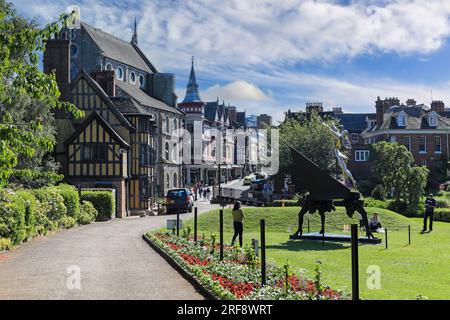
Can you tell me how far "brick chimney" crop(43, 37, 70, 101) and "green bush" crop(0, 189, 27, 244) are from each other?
23.0m

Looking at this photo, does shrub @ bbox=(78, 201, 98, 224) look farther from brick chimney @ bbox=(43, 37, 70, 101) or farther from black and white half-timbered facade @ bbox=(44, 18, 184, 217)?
brick chimney @ bbox=(43, 37, 70, 101)

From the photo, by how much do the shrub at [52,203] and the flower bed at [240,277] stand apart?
8.15 m

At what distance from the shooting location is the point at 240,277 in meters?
11.5

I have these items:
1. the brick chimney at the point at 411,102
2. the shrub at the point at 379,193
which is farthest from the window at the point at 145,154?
the brick chimney at the point at 411,102

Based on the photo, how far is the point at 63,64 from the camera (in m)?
40.9

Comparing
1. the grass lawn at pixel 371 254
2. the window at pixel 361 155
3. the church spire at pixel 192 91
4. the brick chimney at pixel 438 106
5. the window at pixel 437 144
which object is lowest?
the grass lawn at pixel 371 254

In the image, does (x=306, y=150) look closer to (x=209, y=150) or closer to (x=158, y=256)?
(x=209, y=150)

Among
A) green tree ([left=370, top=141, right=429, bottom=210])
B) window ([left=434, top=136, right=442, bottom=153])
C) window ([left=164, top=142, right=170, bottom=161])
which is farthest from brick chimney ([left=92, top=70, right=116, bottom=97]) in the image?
window ([left=434, top=136, right=442, bottom=153])

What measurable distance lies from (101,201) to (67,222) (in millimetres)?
6216

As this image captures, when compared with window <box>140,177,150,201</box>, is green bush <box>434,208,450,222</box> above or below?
below

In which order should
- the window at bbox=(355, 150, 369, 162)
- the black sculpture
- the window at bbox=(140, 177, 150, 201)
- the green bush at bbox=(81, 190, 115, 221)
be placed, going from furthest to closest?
the window at bbox=(355, 150, 369, 162)
the window at bbox=(140, 177, 150, 201)
the green bush at bbox=(81, 190, 115, 221)
the black sculpture

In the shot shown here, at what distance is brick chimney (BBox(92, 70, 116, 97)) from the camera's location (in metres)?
44.8

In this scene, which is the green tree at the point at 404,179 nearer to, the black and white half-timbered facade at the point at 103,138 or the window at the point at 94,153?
the black and white half-timbered facade at the point at 103,138

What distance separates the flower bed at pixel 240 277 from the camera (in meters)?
9.86
